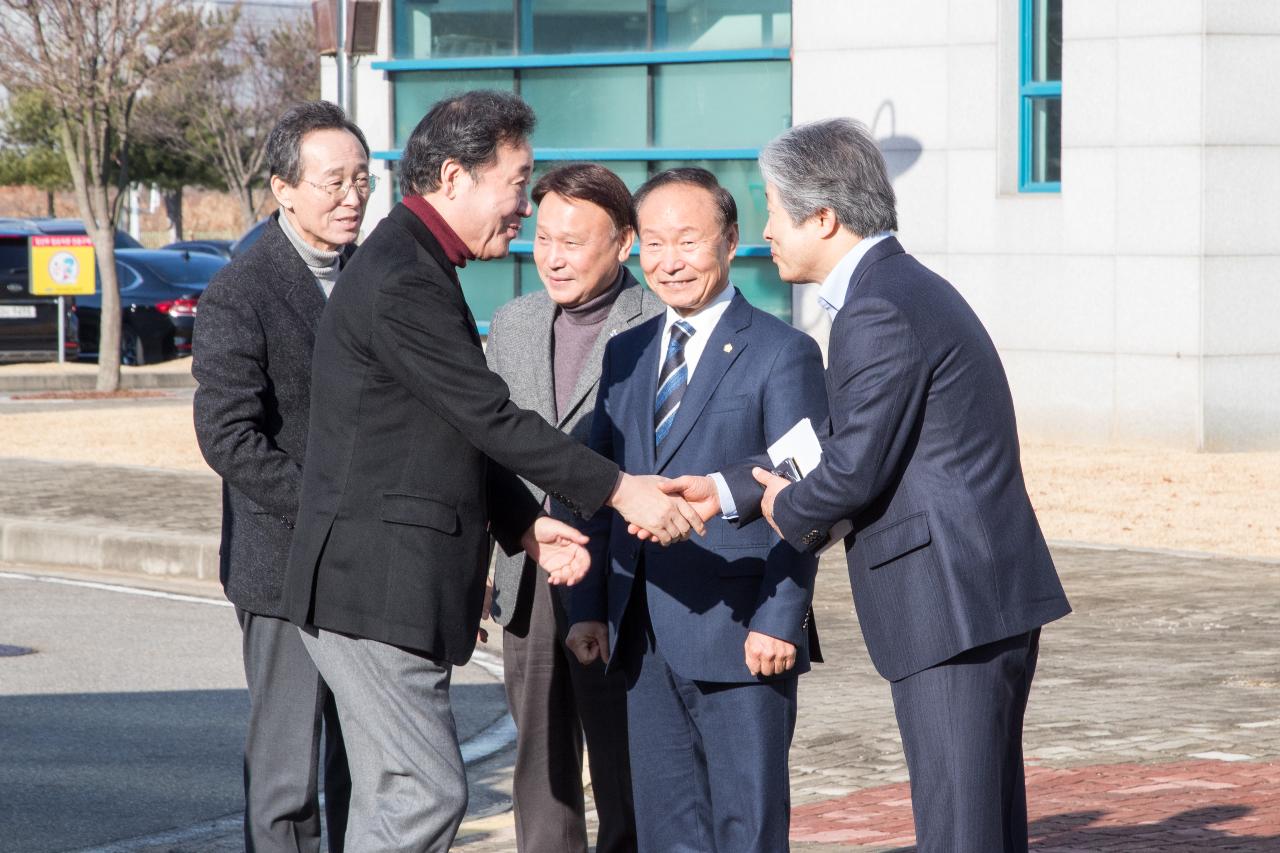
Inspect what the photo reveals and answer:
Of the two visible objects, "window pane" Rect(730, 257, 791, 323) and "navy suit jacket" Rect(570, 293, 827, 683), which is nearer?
"navy suit jacket" Rect(570, 293, 827, 683)

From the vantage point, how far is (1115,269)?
54.5 ft

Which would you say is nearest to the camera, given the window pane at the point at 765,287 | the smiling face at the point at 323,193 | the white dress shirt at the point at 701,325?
the white dress shirt at the point at 701,325

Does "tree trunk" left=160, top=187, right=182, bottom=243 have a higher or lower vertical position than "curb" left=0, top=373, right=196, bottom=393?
higher

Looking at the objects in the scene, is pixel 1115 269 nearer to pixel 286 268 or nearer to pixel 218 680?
pixel 218 680

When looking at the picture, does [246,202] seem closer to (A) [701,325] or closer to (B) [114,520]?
(B) [114,520]

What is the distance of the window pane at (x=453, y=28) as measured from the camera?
20250 mm

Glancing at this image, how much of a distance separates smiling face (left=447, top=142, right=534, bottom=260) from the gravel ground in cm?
817

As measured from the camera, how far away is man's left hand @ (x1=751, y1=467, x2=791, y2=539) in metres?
4.27

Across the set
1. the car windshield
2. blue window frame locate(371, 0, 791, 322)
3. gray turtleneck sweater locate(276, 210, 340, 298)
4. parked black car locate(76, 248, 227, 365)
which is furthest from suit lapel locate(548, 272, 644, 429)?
the car windshield

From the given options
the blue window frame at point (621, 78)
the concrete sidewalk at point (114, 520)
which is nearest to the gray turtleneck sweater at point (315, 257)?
the concrete sidewalk at point (114, 520)

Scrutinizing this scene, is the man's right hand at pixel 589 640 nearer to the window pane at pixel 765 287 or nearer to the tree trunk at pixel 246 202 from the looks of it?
the window pane at pixel 765 287

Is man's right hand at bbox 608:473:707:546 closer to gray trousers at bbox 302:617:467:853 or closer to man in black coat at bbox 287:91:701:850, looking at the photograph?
man in black coat at bbox 287:91:701:850

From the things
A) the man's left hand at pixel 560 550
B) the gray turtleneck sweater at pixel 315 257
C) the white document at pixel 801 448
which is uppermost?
the gray turtleneck sweater at pixel 315 257

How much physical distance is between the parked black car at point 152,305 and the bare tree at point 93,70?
157 inches
